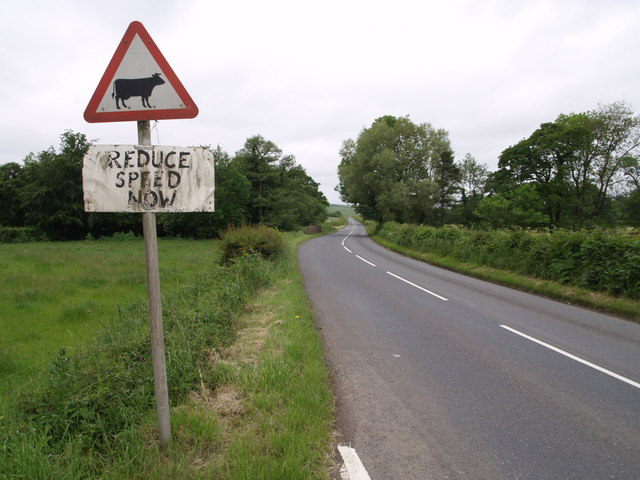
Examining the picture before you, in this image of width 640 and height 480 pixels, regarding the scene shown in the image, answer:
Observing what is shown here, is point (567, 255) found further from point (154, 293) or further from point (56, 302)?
point (56, 302)

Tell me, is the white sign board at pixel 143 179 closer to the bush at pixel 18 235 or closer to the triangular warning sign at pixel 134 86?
the triangular warning sign at pixel 134 86

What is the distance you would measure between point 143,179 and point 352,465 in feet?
8.89

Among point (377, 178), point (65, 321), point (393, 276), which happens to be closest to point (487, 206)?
point (377, 178)

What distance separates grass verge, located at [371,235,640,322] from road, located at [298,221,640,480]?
62cm

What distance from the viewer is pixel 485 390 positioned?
4188mm

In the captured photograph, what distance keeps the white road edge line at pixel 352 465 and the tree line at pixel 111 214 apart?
32564 millimetres

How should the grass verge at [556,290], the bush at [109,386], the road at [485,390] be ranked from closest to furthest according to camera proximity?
1. the bush at [109,386]
2. the road at [485,390]
3. the grass verge at [556,290]

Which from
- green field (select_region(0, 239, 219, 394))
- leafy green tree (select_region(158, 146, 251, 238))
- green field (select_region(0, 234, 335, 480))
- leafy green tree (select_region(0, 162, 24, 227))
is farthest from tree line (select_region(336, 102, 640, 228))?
leafy green tree (select_region(0, 162, 24, 227))

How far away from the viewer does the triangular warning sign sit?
247 cm

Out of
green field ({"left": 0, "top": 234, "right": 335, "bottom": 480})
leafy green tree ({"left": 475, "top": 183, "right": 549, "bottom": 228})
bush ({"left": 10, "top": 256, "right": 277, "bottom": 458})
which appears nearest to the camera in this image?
green field ({"left": 0, "top": 234, "right": 335, "bottom": 480})

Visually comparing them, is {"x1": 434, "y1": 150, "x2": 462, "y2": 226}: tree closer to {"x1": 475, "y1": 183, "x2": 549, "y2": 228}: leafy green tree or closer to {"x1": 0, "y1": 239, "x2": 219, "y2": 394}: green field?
{"x1": 475, "y1": 183, "x2": 549, "y2": 228}: leafy green tree

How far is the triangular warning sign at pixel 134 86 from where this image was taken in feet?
8.11

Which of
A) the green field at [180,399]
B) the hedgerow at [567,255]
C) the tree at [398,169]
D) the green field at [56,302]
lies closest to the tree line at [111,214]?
the tree at [398,169]

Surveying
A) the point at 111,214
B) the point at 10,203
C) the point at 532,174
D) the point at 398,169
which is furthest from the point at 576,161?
the point at 10,203
